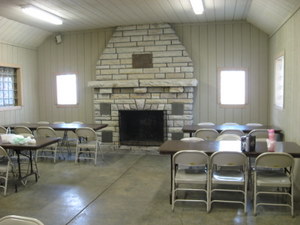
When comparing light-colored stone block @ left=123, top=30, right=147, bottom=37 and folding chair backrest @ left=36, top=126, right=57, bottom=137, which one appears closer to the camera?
folding chair backrest @ left=36, top=126, right=57, bottom=137

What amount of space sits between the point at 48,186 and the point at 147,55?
3.97m

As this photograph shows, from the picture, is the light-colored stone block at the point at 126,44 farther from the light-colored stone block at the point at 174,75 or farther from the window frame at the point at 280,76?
the window frame at the point at 280,76

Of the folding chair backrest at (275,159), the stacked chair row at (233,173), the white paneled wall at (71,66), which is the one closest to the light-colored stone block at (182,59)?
the white paneled wall at (71,66)

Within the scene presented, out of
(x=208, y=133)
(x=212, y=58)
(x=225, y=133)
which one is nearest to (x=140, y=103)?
(x=212, y=58)

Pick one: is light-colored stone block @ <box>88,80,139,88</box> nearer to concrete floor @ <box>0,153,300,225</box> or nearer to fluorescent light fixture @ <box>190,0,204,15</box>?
concrete floor @ <box>0,153,300,225</box>

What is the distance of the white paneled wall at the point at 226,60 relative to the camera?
283 inches

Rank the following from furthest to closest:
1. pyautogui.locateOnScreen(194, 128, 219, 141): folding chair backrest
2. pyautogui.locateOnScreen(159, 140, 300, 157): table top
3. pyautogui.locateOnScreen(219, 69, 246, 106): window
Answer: pyautogui.locateOnScreen(219, 69, 246, 106): window < pyautogui.locateOnScreen(194, 128, 219, 141): folding chair backrest < pyautogui.locateOnScreen(159, 140, 300, 157): table top

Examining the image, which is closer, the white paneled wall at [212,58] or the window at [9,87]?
the white paneled wall at [212,58]

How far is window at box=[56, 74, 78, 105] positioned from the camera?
837 cm

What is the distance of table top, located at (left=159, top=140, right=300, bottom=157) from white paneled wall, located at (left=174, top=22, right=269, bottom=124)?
9.58 ft

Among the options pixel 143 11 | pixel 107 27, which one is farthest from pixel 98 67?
pixel 143 11

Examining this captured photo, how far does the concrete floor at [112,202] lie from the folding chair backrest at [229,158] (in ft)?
2.00

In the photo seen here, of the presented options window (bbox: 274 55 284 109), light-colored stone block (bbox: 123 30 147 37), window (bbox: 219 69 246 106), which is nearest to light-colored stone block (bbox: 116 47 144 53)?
light-colored stone block (bbox: 123 30 147 37)

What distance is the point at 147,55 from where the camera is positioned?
7598 millimetres
